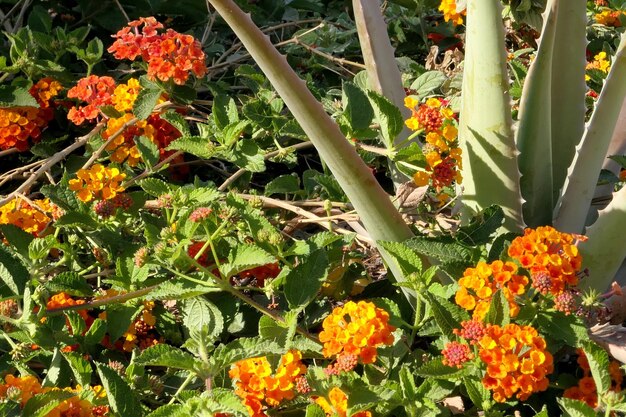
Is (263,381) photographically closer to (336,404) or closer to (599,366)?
(336,404)

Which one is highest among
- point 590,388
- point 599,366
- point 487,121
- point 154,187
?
point 487,121

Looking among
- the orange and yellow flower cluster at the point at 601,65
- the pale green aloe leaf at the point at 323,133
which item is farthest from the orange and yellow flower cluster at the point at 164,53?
the orange and yellow flower cluster at the point at 601,65

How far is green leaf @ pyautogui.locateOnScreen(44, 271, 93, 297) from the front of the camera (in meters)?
1.42

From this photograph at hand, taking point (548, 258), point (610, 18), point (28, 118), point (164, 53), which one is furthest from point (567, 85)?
point (28, 118)

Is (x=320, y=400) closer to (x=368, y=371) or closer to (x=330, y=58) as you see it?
(x=368, y=371)

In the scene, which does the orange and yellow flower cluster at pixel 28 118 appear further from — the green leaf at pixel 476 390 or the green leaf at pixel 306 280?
the green leaf at pixel 476 390

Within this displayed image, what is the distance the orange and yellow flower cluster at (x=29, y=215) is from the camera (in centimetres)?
164

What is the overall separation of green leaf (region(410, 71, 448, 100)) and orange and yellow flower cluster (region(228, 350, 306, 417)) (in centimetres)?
88

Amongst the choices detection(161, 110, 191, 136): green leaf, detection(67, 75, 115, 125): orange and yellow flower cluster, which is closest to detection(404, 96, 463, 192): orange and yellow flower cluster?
detection(161, 110, 191, 136): green leaf

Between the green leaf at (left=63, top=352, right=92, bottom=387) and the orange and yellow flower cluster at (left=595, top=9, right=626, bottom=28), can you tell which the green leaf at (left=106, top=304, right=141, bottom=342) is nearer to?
the green leaf at (left=63, top=352, right=92, bottom=387)

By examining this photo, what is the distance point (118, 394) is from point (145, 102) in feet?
2.53

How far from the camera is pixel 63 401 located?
3.88 feet

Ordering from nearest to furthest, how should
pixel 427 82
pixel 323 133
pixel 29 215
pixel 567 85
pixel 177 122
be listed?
pixel 323 133 < pixel 567 85 < pixel 29 215 < pixel 177 122 < pixel 427 82

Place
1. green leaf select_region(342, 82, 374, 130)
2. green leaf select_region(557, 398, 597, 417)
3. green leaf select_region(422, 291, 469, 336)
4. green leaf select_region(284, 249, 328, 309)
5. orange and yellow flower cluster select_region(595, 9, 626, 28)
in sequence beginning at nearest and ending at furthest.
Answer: green leaf select_region(557, 398, 597, 417) < green leaf select_region(422, 291, 469, 336) < green leaf select_region(284, 249, 328, 309) < green leaf select_region(342, 82, 374, 130) < orange and yellow flower cluster select_region(595, 9, 626, 28)
